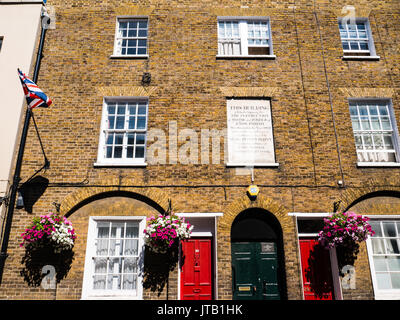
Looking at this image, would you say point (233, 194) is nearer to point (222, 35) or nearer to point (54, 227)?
point (54, 227)

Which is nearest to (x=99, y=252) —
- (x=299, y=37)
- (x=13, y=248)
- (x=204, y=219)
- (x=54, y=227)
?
(x=54, y=227)

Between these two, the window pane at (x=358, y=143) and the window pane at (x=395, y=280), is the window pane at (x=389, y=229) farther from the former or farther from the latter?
the window pane at (x=358, y=143)

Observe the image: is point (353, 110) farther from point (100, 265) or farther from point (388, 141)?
point (100, 265)

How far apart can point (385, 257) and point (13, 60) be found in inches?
480

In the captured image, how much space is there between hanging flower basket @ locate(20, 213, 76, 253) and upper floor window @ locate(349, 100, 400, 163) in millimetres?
8289

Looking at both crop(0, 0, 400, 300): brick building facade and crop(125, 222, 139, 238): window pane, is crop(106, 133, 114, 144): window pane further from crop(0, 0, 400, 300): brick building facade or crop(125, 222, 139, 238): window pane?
crop(125, 222, 139, 238): window pane

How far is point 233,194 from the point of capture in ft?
27.3

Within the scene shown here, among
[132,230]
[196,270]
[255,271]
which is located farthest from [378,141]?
[132,230]

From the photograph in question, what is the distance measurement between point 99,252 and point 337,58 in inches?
365

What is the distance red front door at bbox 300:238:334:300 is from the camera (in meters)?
7.91

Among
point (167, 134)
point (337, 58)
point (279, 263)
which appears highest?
point (337, 58)

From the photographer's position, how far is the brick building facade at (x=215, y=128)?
26.1ft

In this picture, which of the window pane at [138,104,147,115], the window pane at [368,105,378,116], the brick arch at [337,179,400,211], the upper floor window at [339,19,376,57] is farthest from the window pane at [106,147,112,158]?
the upper floor window at [339,19,376,57]

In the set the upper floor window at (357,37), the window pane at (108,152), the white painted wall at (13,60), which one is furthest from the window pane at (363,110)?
the white painted wall at (13,60)
